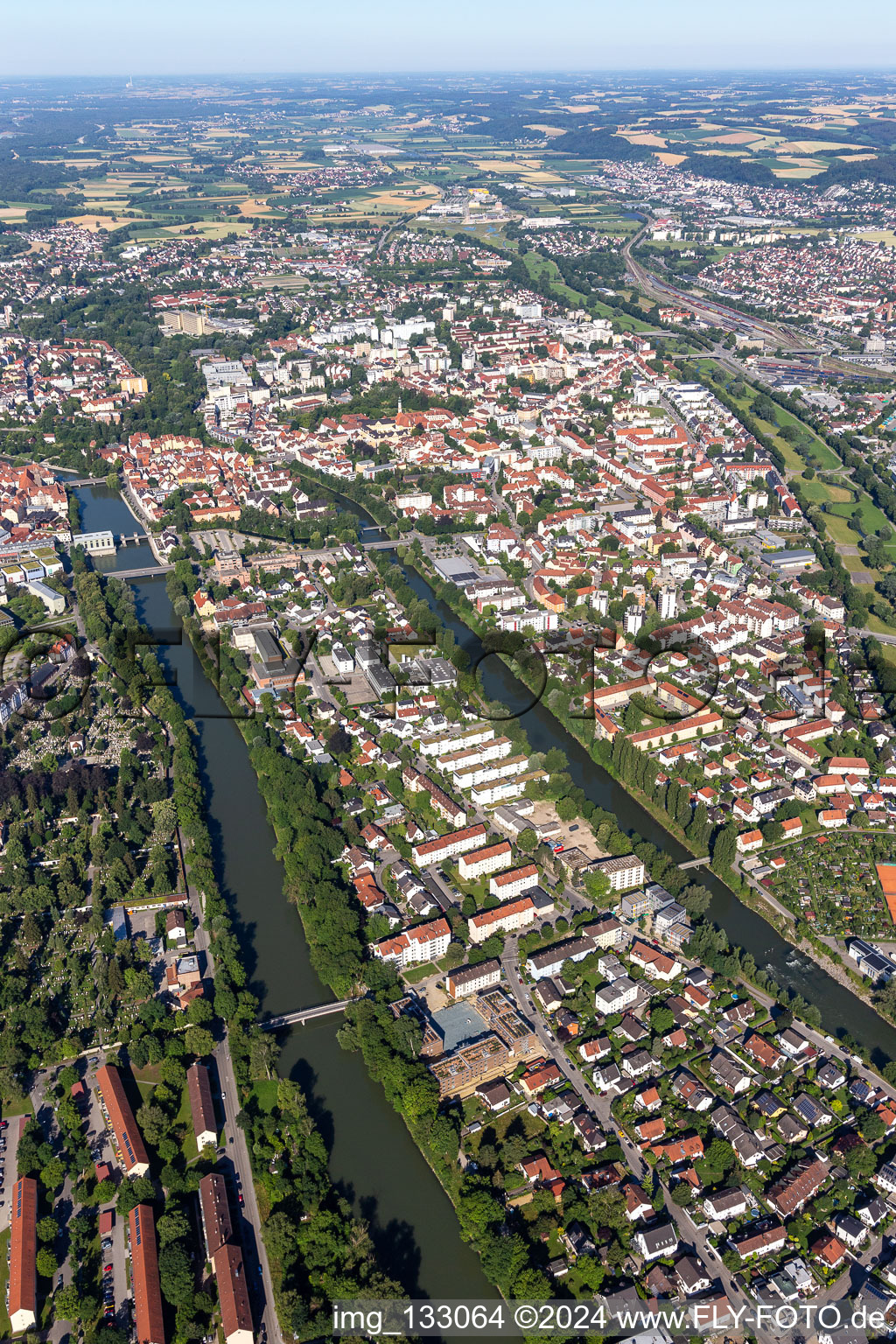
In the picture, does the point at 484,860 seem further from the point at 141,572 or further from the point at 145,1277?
the point at 141,572

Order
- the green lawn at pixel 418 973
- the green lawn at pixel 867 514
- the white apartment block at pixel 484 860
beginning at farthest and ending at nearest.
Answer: the green lawn at pixel 867 514 < the white apartment block at pixel 484 860 < the green lawn at pixel 418 973

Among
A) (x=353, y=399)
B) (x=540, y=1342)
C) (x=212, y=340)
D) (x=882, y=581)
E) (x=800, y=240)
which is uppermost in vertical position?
(x=800, y=240)

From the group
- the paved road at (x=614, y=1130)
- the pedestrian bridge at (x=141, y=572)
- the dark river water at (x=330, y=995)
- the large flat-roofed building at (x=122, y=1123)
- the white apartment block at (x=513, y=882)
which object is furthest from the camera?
the pedestrian bridge at (x=141, y=572)

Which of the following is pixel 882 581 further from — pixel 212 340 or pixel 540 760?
pixel 212 340

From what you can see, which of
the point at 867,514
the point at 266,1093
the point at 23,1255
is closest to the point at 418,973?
the point at 266,1093

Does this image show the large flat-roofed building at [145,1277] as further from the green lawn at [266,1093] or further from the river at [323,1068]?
the river at [323,1068]

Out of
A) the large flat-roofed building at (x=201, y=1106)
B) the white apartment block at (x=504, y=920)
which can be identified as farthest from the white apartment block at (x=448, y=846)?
the large flat-roofed building at (x=201, y=1106)

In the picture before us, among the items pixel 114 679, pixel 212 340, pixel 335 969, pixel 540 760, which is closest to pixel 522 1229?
pixel 335 969
